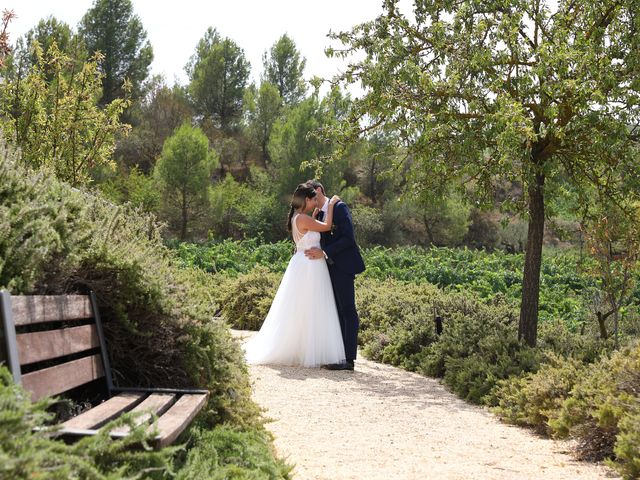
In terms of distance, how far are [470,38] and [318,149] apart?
23.9 meters

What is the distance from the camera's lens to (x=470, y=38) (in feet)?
30.2

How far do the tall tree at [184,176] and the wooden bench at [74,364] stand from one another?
2691 cm

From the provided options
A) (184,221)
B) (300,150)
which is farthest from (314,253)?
(300,150)

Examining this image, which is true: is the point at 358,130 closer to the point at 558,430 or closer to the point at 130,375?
the point at 558,430

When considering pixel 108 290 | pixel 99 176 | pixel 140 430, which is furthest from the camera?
pixel 99 176

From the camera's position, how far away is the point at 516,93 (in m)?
9.16

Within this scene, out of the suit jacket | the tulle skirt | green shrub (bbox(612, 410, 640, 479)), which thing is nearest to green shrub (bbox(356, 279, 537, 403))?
the tulle skirt

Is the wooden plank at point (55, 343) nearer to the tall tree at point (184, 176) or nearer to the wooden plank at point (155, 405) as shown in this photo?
the wooden plank at point (155, 405)

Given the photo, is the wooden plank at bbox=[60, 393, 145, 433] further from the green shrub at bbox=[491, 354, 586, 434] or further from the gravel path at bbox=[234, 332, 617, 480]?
the green shrub at bbox=[491, 354, 586, 434]

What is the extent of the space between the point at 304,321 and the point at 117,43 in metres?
36.4

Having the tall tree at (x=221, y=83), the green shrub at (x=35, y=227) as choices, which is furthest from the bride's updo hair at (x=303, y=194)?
the tall tree at (x=221, y=83)

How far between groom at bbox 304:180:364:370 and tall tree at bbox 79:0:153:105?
33854 millimetres

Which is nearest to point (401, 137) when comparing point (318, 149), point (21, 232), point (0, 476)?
point (21, 232)

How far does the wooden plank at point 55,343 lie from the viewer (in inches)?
136
